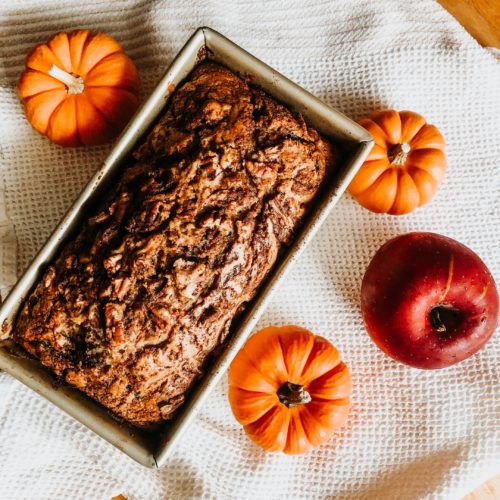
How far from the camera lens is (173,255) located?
0.89 meters

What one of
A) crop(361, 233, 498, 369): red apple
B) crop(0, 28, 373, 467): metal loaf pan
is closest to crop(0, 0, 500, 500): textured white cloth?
crop(361, 233, 498, 369): red apple

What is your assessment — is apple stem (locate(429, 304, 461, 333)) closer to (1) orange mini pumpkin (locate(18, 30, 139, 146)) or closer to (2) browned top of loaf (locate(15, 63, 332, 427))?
(2) browned top of loaf (locate(15, 63, 332, 427))

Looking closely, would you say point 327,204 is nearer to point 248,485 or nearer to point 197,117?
point 197,117

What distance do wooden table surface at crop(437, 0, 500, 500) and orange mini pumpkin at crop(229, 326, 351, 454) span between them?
0.75 meters

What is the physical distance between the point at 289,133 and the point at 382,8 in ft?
1.63

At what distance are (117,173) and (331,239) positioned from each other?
470 millimetres

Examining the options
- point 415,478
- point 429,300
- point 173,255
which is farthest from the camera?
point 415,478

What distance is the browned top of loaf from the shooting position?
89 cm

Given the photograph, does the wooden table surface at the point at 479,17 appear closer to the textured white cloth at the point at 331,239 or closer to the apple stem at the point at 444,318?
the textured white cloth at the point at 331,239

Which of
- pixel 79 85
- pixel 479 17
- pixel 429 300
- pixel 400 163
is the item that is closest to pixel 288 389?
pixel 429 300

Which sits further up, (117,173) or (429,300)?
(429,300)

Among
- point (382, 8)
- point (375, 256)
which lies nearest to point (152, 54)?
point (382, 8)

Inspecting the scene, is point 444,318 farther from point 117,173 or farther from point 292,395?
point 117,173

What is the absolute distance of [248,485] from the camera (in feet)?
3.89
